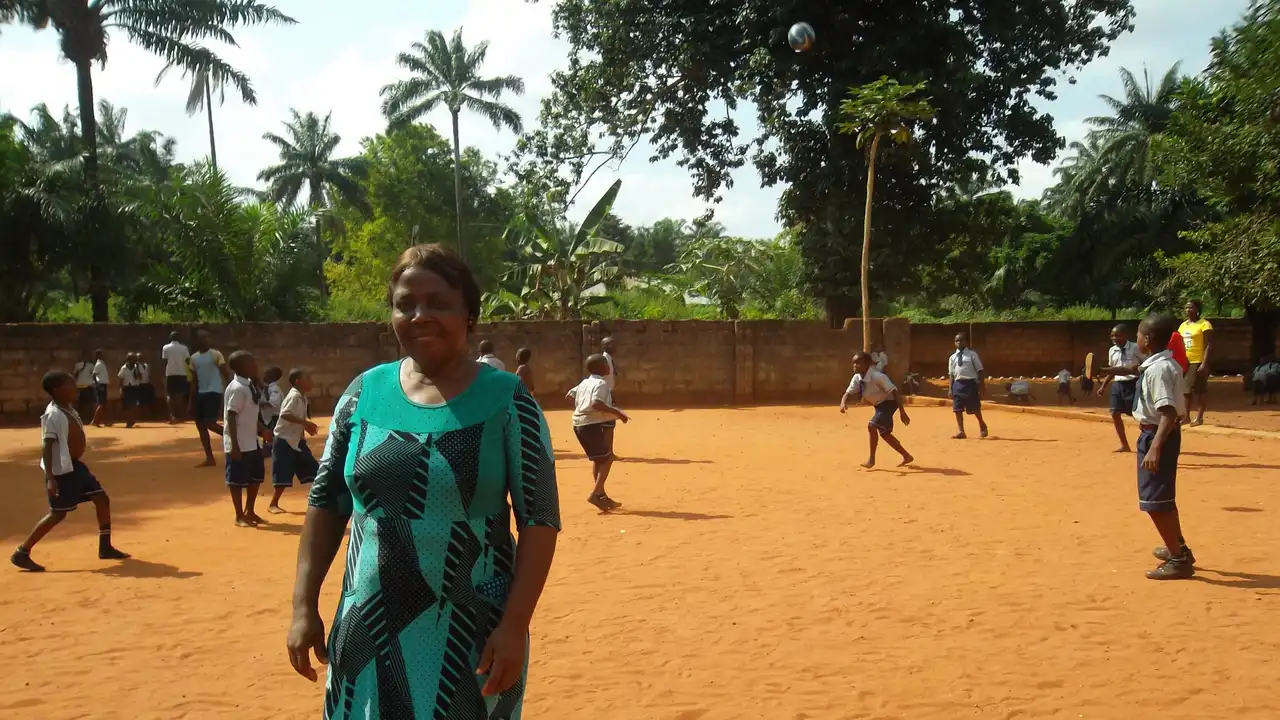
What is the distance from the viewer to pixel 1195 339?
13.5 metres

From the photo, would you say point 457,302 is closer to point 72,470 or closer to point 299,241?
point 72,470

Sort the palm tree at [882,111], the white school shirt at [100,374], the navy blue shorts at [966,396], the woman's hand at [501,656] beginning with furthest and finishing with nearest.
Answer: the palm tree at [882,111]
the white school shirt at [100,374]
the navy blue shorts at [966,396]
the woman's hand at [501,656]

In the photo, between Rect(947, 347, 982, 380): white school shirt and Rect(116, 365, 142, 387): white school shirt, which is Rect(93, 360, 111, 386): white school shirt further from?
Rect(947, 347, 982, 380): white school shirt

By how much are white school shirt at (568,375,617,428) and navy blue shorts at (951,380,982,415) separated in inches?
255

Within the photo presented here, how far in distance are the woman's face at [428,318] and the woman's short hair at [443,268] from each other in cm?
1

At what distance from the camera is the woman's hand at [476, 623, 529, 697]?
2.17 m

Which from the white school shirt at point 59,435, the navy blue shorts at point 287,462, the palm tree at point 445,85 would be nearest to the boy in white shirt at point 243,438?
the navy blue shorts at point 287,462

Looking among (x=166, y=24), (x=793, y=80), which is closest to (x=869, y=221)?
(x=793, y=80)

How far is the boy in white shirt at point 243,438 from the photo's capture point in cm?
890

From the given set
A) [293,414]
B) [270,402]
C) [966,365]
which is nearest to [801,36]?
[966,365]

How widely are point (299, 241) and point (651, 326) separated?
11217 millimetres

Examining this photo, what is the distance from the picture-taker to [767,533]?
8172 millimetres

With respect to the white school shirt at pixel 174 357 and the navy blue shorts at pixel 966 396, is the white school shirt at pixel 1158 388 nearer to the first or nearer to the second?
the navy blue shorts at pixel 966 396

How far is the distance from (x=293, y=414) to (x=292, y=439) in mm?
292
